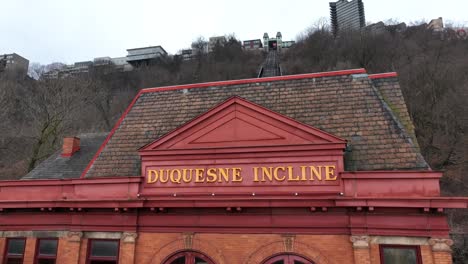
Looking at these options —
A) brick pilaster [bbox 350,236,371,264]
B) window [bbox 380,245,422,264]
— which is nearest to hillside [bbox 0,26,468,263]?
window [bbox 380,245,422,264]

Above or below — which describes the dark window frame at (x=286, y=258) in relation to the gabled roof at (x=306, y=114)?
below

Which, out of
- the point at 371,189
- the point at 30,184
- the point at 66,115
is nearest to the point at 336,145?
the point at 371,189

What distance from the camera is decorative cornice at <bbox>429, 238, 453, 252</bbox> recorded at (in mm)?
9953

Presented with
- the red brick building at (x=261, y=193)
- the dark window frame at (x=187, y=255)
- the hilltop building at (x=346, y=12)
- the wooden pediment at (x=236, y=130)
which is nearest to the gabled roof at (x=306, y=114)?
the red brick building at (x=261, y=193)

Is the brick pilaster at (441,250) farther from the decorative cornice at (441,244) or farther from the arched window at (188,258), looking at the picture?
the arched window at (188,258)

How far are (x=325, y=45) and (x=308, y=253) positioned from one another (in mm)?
58230

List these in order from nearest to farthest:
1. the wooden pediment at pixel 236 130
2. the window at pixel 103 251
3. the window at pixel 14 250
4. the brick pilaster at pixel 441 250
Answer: the brick pilaster at pixel 441 250 → the wooden pediment at pixel 236 130 → the window at pixel 103 251 → the window at pixel 14 250

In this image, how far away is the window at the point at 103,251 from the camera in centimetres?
1239

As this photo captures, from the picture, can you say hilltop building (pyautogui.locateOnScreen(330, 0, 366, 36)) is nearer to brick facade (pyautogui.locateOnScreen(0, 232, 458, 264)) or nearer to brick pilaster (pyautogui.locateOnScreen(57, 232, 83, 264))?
brick facade (pyautogui.locateOnScreen(0, 232, 458, 264))

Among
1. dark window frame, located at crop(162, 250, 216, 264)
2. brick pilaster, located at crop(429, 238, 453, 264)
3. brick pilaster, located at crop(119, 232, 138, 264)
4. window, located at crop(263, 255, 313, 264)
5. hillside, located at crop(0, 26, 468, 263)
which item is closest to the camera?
brick pilaster, located at crop(429, 238, 453, 264)

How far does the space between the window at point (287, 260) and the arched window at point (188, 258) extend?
6.54ft

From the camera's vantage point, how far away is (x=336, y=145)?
37.2 feet

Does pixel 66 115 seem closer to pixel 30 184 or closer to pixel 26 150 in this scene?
pixel 26 150

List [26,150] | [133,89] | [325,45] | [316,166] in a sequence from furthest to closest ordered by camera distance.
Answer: [133,89] → [325,45] → [26,150] → [316,166]
